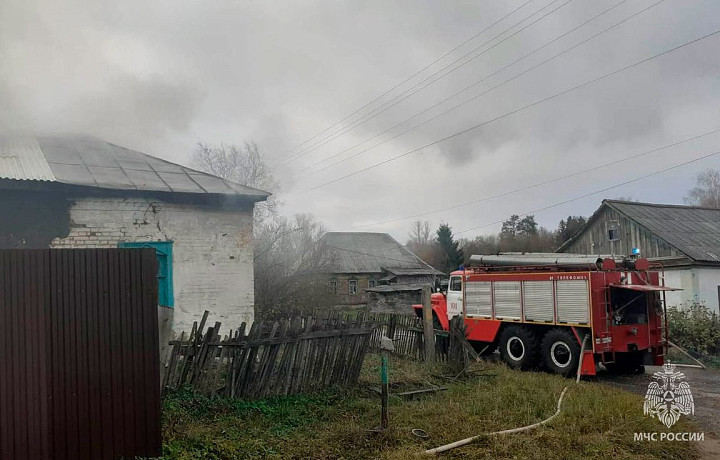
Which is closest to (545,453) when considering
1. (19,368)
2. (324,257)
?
(19,368)

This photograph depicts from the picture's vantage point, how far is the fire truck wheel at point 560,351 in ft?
35.6

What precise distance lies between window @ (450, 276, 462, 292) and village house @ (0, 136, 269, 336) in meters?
6.37

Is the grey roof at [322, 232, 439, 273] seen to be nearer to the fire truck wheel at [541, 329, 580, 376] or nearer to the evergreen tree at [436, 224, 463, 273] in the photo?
the evergreen tree at [436, 224, 463, 273]

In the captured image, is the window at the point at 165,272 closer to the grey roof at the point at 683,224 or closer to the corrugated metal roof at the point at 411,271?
the grey roof at the point at 683,224

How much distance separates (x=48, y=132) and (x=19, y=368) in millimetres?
7693

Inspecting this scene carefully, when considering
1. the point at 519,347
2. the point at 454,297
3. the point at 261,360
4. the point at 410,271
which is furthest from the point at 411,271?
the point at 261,360

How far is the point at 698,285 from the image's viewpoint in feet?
57.6

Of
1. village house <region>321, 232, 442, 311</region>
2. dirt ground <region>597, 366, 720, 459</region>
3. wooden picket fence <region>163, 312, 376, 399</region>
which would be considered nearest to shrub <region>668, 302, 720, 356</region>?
dirt ground <region>597, 366, 720, 459</region>

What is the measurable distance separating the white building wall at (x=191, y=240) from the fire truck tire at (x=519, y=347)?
5.87m

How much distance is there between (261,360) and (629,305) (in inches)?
316

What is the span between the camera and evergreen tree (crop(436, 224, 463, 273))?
41.4m

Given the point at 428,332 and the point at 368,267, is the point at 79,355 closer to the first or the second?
the point at 428,332

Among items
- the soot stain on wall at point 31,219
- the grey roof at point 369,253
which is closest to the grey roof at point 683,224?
the soot stain on wall at point 31,219

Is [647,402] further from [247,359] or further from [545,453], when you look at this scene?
[247,359]
